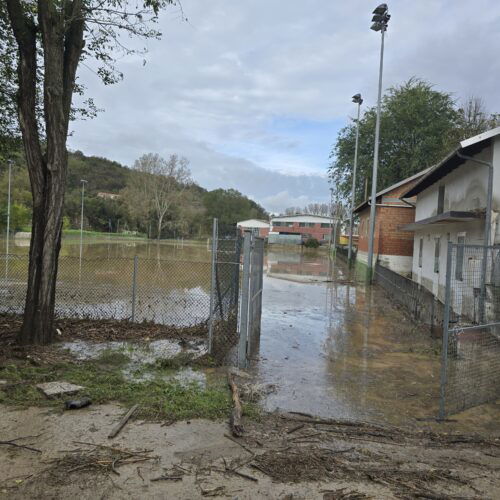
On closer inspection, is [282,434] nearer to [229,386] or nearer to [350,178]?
[229,386]

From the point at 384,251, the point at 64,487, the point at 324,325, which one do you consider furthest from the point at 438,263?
the point at 64,487

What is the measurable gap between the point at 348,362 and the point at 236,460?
4.51 meters

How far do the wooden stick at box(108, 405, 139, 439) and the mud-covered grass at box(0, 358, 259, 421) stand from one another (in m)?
0.08

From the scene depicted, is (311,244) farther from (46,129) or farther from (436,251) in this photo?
(46,129)

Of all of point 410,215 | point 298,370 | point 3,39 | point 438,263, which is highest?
point 3,39

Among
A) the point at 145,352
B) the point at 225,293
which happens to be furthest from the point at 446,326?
the point at 145,352

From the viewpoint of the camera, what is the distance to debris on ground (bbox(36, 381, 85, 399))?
5443 millimetres

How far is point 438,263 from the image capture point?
17031 mm

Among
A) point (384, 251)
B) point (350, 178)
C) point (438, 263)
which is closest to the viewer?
point (438, 263)

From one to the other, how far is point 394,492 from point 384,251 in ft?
82.1

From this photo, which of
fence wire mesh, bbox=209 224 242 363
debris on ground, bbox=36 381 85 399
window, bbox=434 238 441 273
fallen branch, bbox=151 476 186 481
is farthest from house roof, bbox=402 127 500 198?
fallen branch, bbox=151 476 186 481

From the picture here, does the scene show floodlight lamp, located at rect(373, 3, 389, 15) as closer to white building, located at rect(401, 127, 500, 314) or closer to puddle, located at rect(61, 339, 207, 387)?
white building, located at rect(401, 127, 500, 314)

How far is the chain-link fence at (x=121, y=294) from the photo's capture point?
10.8 m

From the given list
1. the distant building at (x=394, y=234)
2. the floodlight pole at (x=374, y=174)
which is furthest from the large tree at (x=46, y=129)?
the distant building at (x=394, y=234)
